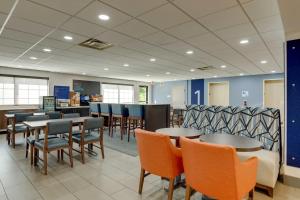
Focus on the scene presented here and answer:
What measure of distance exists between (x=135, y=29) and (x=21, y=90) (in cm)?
640

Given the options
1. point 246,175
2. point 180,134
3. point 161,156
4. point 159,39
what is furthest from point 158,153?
point 159,39

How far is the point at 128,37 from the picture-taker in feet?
11.4

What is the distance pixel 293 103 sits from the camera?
278cm

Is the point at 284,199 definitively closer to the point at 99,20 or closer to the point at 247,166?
the point at 247,166

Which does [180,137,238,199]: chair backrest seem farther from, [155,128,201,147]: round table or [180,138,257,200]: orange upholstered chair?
[155,128,201,147]: round table

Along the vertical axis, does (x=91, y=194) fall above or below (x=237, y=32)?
below

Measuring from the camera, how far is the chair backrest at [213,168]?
1.51 m

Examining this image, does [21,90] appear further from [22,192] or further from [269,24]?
[269,24]

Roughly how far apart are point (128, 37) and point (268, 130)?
2949 mm

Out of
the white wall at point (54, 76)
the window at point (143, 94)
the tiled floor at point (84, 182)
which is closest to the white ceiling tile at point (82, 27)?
the tiled floor at point (84, 182)

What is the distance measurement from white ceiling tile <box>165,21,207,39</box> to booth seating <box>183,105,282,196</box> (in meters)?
1.58

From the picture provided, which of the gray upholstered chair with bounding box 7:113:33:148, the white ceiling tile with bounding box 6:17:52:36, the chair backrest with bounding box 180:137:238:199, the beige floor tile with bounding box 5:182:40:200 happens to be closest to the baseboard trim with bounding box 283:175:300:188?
the chair backrest with bounding box 180:137:238:199

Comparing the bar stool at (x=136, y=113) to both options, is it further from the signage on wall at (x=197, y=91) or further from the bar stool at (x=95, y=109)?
the signage on wall at (x=197, y=91)

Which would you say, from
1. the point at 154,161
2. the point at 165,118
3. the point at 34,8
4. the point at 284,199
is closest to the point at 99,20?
the point at 34,8
